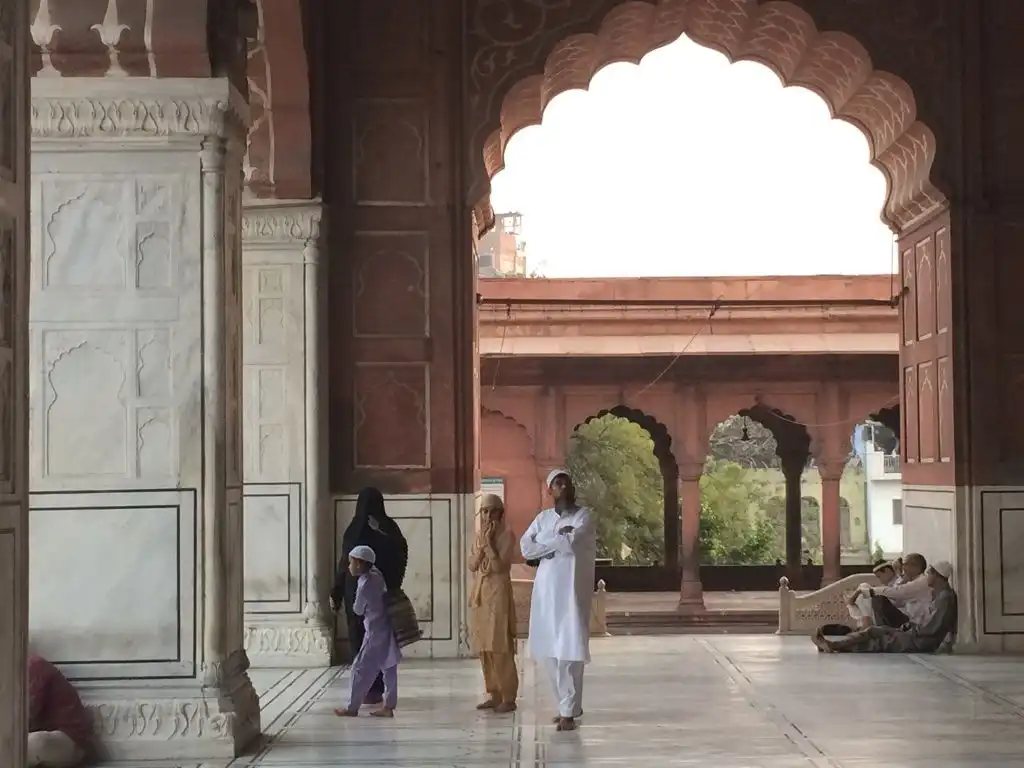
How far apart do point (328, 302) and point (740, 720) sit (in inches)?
152

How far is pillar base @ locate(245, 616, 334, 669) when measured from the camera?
8.80 metres

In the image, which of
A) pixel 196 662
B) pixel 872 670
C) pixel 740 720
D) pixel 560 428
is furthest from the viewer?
pixel 560 428

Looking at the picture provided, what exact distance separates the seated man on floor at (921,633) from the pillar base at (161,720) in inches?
189

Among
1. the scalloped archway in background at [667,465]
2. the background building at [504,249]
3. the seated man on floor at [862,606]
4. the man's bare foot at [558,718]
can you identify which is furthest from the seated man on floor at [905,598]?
the background building at [504,249]

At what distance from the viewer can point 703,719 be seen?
6.70 metres

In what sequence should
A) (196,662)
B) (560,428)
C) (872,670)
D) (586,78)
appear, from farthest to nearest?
1. (560,428)
2. (586,78)
3. (872,670)
4. (196,662)

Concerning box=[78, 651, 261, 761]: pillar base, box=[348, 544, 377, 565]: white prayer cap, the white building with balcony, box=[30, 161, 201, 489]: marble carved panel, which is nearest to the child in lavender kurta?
box=[348, 544, 377, 565]: white prayer cap

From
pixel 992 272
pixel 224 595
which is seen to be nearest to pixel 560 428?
pixel 992 272

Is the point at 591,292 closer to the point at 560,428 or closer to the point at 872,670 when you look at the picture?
the point at 560,428

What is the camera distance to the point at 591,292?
15.4 metres

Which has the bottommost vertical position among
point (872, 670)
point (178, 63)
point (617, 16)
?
point (872, 670)

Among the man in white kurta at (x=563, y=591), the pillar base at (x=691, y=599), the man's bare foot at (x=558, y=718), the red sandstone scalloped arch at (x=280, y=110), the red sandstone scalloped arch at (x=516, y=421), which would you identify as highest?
the red sandstone scalloped arch at (x=280, y=110)

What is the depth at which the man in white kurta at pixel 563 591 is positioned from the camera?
6312mm

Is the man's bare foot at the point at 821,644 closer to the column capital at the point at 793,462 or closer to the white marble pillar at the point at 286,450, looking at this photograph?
the white marble pillar at the point at 286,450
